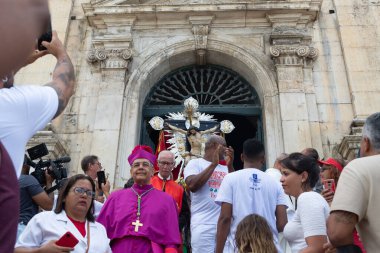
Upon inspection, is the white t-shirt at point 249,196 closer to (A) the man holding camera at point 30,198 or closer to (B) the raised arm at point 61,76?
(A) the man holding camera at point 30,198

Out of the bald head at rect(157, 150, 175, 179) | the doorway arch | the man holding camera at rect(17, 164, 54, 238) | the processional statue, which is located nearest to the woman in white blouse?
the bald head at rect(157, 150, 175, 179)

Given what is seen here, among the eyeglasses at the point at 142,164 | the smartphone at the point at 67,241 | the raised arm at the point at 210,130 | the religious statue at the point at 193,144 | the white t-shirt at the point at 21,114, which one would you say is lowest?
the smartphone at the point at 67,241

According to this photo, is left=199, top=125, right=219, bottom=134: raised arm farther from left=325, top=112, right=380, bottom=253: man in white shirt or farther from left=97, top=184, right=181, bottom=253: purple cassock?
left=325, top=112, right=380, bottom=253: man in white shirt

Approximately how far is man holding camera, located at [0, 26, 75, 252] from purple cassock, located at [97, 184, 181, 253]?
221cm

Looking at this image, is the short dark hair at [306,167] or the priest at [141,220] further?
the priest at [141,220]

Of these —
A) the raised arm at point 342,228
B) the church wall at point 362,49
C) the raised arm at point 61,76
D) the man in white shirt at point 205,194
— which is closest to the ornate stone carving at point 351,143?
the church wall at point 362,49

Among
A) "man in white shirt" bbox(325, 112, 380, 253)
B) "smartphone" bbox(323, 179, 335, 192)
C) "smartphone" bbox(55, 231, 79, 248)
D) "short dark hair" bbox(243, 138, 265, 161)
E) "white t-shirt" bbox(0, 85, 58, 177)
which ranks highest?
"short dark hair" bbox(243, 138, 265, 161)

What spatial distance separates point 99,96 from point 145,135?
141 centimetres

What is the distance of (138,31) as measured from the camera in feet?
32.0

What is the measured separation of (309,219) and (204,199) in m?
1.72

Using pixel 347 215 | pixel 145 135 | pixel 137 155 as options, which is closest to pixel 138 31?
pixel 145 135

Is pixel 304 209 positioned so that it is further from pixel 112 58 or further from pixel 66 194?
pixel 112 58

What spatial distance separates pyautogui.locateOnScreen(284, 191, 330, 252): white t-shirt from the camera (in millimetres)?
2707

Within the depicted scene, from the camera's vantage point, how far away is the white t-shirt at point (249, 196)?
3.64m
